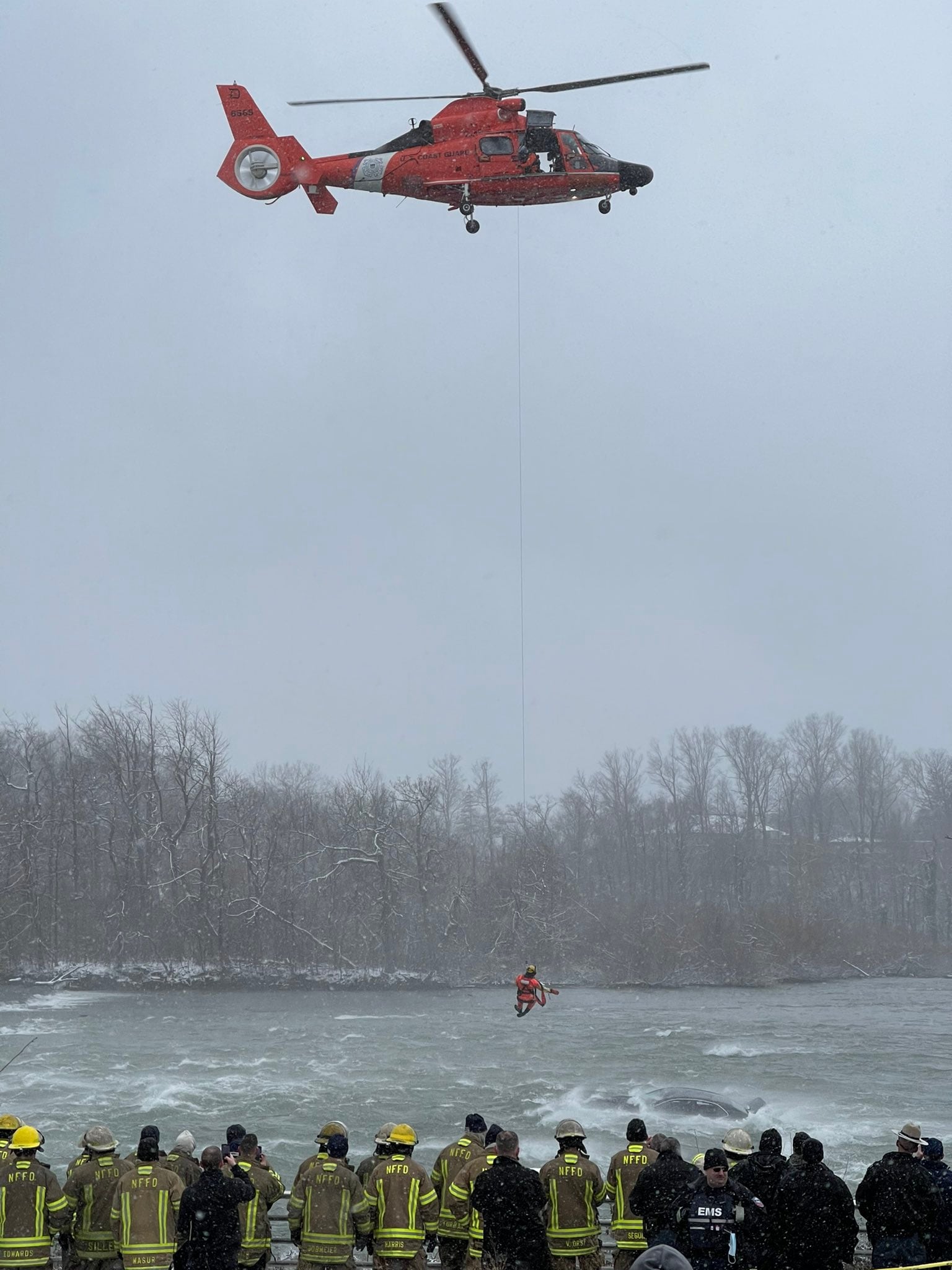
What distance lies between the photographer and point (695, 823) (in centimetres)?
8019

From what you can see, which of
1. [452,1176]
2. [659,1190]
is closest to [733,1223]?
[659,1190]

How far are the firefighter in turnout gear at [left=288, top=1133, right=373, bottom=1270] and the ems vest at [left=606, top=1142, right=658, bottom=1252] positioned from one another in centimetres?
166

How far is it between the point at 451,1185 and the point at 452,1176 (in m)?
0.12

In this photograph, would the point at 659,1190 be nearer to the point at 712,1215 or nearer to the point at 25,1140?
the point at 712,1215

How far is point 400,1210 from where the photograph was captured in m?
8.12

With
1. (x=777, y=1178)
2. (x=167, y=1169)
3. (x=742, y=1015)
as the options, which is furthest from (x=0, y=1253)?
(x=742, y=1015)

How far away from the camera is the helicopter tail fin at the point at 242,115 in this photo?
67.7ft

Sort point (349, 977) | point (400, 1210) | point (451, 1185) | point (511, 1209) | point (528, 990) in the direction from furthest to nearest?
point (349, 977)
point (528, 990)
point (451, 1185)
point (400, 1210)
point (511, 1209)

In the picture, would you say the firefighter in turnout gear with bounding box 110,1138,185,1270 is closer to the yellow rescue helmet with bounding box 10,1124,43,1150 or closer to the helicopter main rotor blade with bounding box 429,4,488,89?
the yellow rescue helmet with bounding box 10,1124,43,1150

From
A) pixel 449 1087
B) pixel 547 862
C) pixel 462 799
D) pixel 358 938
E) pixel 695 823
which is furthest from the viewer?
pixel 462 799

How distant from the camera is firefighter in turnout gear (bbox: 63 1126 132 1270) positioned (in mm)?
8297

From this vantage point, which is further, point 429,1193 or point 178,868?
point 178,868

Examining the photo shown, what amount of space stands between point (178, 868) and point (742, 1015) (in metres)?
30.7

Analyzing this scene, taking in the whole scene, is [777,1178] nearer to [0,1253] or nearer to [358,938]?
[0,1253]
